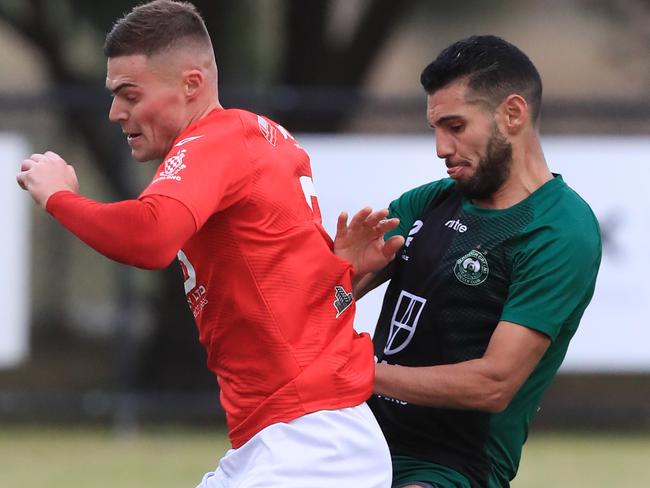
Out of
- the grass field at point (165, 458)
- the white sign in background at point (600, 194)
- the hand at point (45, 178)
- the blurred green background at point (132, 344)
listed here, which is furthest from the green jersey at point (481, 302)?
the white sign in background at point (600, 194)

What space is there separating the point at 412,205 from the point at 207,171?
3.93ft

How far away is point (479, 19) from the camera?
47.2 feet

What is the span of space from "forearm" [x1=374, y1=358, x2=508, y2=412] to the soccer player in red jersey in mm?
178

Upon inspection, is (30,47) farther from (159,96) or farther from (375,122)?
(159,96)

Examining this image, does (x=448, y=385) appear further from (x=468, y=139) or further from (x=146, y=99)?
(x=146, y=99)

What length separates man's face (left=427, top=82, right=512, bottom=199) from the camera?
4.08 m

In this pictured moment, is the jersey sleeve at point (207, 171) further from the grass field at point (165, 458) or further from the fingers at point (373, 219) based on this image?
the grass field at point (165, 458)

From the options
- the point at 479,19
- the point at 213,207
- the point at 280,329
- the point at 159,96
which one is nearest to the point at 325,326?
the point at 280,329

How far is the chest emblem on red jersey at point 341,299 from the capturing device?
3.74 m

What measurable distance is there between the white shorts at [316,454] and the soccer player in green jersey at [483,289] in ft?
0.95

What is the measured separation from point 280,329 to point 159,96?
0.73m

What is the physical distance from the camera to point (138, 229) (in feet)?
11.0

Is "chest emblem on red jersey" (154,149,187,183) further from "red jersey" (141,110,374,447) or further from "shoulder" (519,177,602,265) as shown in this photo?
"shoulder" (519,177,602,265)

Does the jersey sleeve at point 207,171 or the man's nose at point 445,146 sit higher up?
the man's nose at point 445,146
